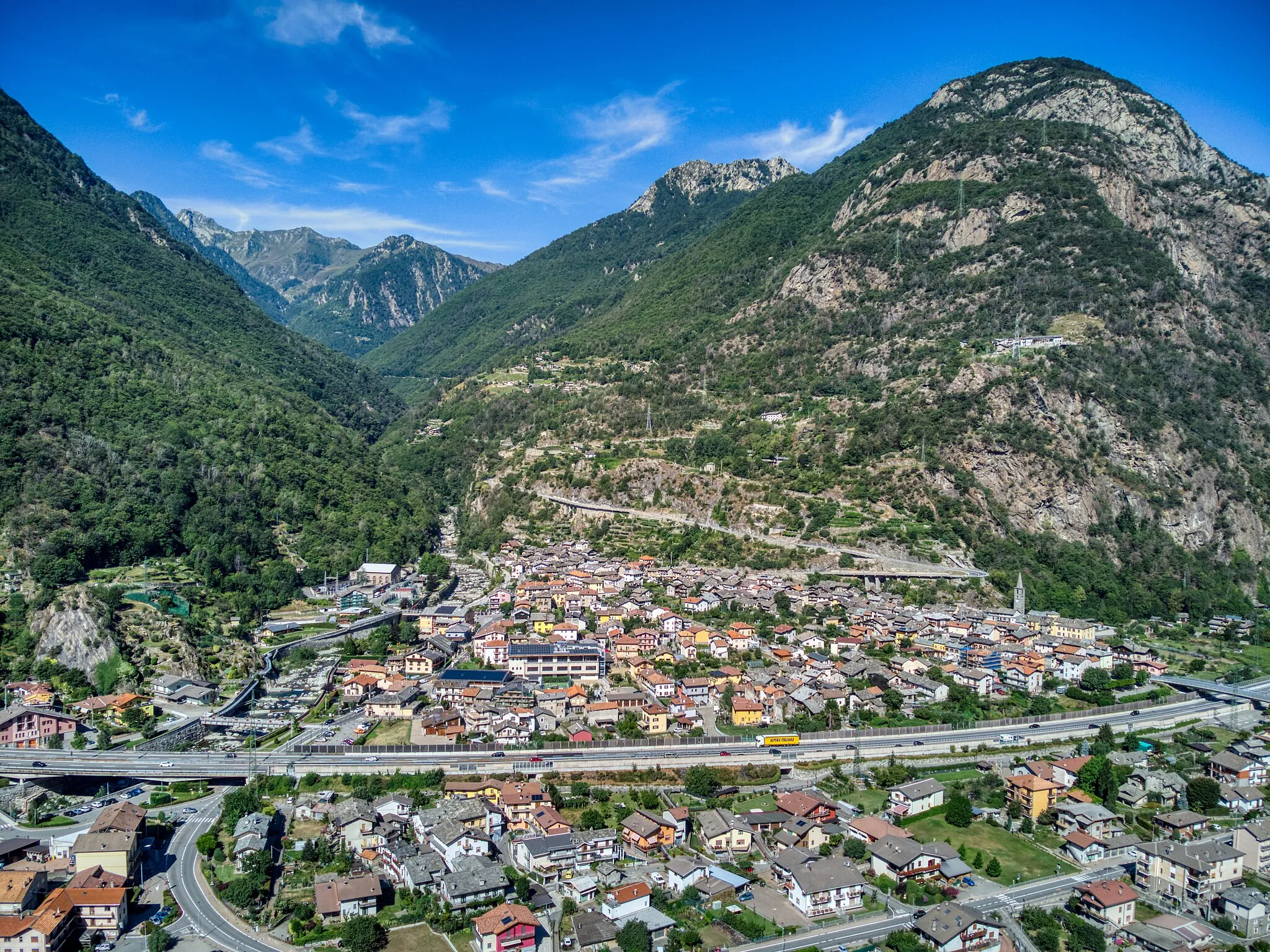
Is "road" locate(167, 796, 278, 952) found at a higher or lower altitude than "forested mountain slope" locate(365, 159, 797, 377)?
lower

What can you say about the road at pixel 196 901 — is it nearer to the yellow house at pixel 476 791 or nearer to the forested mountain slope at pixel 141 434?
the yellow house at pixel 476 791

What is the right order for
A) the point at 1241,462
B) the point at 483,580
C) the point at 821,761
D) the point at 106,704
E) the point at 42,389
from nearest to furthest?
the point at 821,761, the point at 106,704, the point at 42,389, the point at 483,580, the point at 1241,462

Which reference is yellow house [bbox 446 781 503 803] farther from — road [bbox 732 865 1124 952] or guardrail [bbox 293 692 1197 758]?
road [bbox 732 865 1124 952]

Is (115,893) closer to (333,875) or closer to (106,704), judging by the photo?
(333,875)

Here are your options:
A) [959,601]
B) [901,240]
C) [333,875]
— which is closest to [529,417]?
[901,240]

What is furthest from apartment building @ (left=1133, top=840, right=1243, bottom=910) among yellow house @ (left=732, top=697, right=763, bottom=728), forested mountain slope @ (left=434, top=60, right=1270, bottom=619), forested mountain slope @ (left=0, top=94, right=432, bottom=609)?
forested mountain slope @ (left=0, top=94, right=432, bottom=609)

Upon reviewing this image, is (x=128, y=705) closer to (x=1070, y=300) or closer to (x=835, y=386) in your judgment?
(x=835, y=386)
